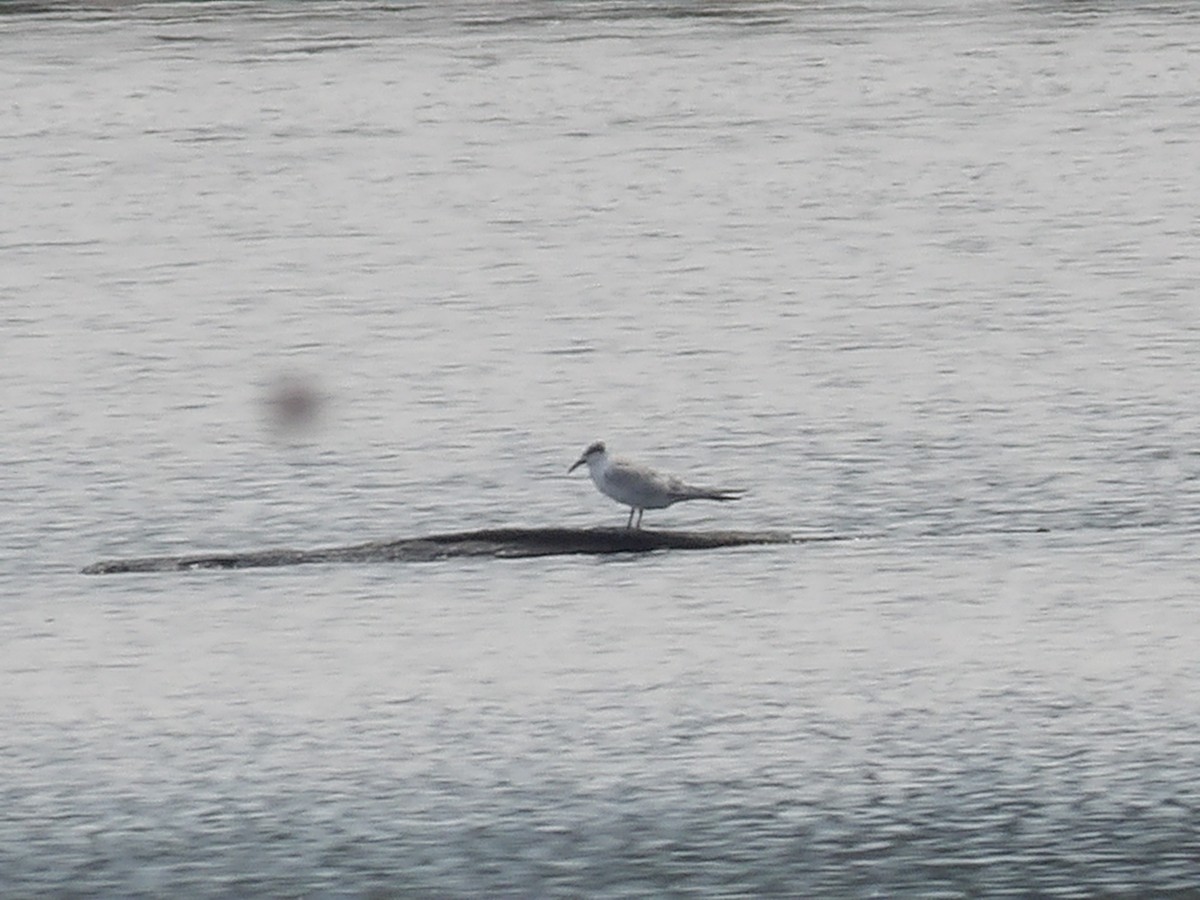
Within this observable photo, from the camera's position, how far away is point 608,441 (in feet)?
64.7

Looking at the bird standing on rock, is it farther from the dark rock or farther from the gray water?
the gray water

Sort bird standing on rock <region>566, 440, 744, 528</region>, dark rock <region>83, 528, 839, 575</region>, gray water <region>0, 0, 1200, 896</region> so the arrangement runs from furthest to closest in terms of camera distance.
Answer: bird standing on rock <region>566, 440, 744, 528</region>
dark rock <region>83, 528, 839, 575</region>
gray water <region>0, 0, 1200, 896</region>

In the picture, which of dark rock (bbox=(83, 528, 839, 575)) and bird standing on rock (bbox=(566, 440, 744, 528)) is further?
bird standing on rock (bbox=(566, 440, 744, 528))

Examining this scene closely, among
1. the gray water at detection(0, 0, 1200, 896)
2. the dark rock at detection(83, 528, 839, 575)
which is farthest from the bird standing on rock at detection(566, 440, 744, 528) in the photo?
the gray water at detection(0, 0, 1200, 896)

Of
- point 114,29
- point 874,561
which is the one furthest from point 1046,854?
point 114,29

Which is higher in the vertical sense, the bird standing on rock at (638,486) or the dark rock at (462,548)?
the bird standing on rock at (638,486)

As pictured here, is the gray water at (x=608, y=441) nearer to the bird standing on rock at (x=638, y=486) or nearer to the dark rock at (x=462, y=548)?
the dark rock at (x=462, y=548)

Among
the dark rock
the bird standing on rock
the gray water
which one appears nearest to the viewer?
the gray water

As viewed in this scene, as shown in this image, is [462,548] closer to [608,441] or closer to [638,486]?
[638,486]

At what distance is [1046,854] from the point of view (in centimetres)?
1062

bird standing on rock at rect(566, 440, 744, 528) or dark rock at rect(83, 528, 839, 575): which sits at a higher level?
bird standing on rock at rect(566, 440, 744, 528)

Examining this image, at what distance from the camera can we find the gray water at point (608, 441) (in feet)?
36.9

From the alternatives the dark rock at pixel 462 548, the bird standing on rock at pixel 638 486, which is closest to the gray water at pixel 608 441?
the dark rock at pixel 462 548

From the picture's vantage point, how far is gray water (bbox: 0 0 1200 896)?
11258 millimetres
